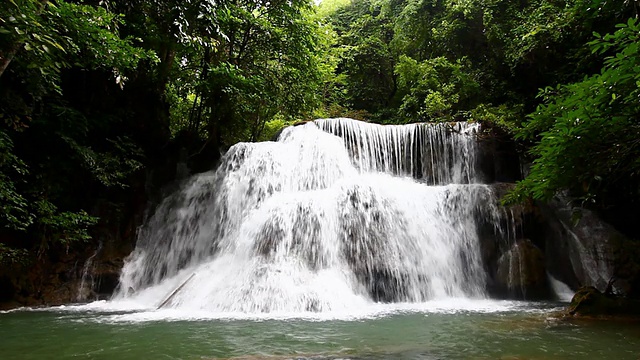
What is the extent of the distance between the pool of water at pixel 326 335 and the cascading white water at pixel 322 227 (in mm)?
922

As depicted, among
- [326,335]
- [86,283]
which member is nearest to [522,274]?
[326,335]

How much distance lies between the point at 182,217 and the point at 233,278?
3638mm

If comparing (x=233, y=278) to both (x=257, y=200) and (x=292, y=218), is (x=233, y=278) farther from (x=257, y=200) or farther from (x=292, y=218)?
(x=257, y=200)

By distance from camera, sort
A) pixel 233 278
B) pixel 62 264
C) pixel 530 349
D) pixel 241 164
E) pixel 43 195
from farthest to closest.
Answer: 1. pixel 241 164
2. pixel 62 264
3. pixel 43 195
4. pixel 233 278
5. pixel 530 349

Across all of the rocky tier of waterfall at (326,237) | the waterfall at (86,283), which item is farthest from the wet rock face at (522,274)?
the waterfall at (86,283)

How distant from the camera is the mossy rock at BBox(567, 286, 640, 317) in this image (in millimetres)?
5547

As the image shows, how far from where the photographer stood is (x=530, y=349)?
384 centimetres

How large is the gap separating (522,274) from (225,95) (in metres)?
9.34

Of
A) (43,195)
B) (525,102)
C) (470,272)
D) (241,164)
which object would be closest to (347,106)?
(525,102)

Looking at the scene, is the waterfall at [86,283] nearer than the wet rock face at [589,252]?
No

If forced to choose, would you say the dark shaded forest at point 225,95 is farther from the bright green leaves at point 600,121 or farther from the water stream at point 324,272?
the water stream at point 324,272

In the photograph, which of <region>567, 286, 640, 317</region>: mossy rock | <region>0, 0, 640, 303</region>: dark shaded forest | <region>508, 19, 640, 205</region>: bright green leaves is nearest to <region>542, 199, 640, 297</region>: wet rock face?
<region>0, 0, 640, 303</region>: dark shaded forest

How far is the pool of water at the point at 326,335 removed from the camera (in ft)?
12.5

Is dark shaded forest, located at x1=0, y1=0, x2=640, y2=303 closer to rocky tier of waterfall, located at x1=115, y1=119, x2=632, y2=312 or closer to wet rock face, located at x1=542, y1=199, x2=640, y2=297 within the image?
wet rock face, located at x1=542, y1=199, x2=640, y2=297
